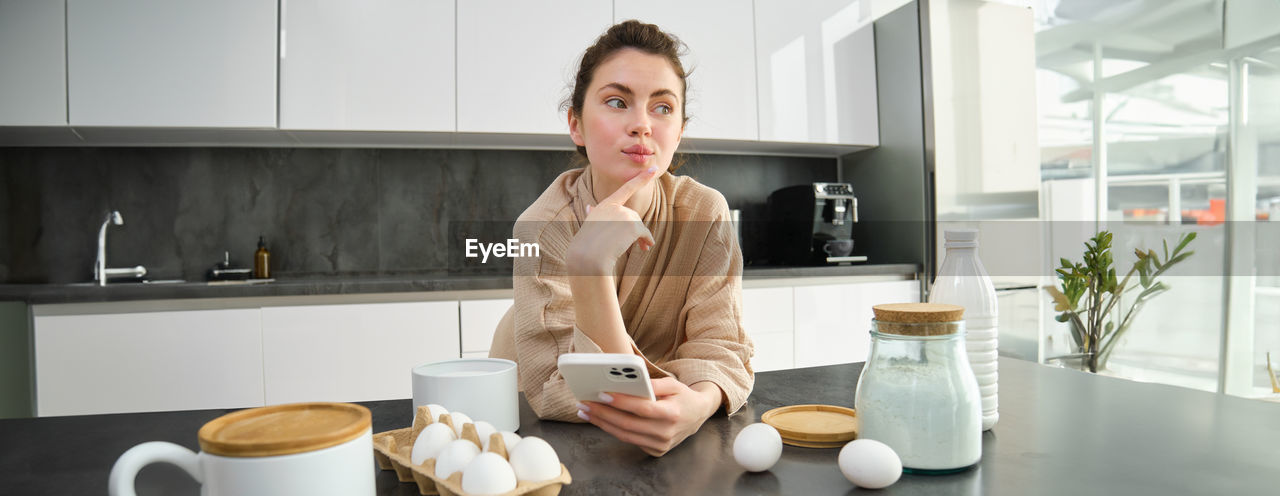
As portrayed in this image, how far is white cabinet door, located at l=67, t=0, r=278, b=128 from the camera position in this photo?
2.46 m

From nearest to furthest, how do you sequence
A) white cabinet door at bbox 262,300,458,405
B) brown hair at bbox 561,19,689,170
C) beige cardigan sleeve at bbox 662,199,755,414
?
beige cardigan sleeve at bbox 662,199,755,414
brown hair at bbox 561,19,689,170
white cabinet door at bbox 262,300,458,405

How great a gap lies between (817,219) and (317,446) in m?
2.87

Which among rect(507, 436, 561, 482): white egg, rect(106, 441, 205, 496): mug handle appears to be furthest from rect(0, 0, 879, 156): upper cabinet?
rect(106, 441, 205, 496): mug handle

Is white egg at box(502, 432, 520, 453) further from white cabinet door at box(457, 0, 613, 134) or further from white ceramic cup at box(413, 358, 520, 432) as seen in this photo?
white cabinet door at box(457, 0, 613, 134)

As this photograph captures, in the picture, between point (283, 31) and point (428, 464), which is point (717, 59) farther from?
point (428, 464)

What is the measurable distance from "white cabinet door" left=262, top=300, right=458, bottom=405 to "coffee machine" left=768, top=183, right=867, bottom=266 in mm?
1601

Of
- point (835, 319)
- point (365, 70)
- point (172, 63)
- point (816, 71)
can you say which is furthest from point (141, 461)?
point (816, 71)

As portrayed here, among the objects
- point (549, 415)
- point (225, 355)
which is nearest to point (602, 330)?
point (549, 415)

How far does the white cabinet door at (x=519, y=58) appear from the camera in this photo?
2752mm

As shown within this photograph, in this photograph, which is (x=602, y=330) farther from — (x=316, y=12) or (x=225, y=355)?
(x=316, y=12)

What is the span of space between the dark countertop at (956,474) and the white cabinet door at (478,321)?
1.52 metres

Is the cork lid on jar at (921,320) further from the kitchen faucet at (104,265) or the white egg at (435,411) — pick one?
the kitchen faucet at (104,265)

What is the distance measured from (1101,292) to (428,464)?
2.65 m

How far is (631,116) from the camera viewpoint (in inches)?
41.9
